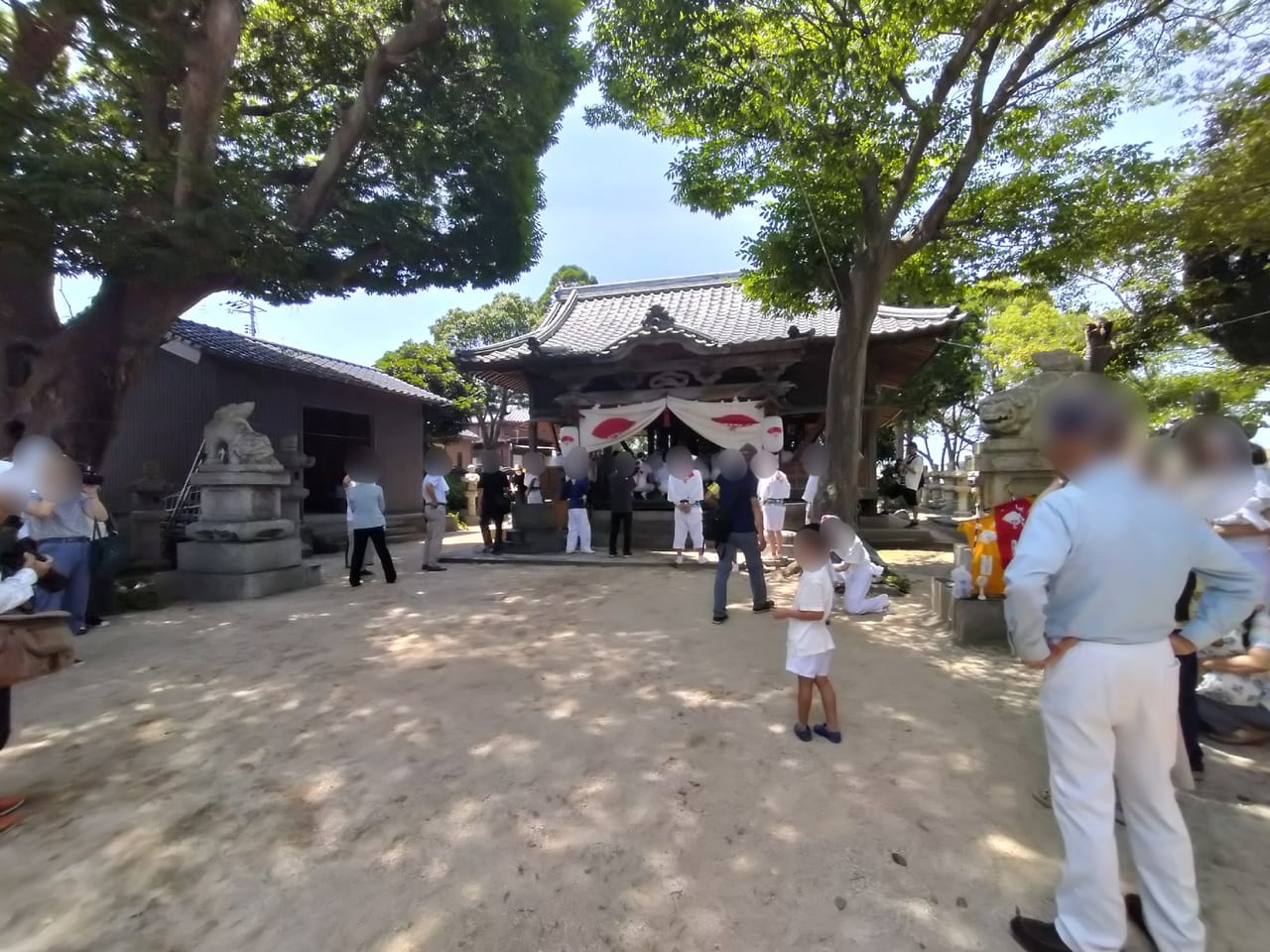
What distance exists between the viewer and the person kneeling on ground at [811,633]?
11.1 feet

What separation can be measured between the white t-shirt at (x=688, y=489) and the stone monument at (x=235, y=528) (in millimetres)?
5124

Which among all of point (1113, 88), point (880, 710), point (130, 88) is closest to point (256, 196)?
point (130, 88)

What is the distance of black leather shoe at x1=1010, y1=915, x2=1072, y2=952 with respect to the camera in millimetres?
1946

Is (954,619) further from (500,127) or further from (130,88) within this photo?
(130,88)

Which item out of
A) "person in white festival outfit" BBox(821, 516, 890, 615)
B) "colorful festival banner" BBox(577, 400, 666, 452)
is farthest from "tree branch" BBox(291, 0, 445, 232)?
"person in white festival outfit" BBox(821, 516, 890, 615)

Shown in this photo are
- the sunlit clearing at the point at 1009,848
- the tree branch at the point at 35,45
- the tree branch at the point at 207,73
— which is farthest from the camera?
the tree branch at the point at 207,73

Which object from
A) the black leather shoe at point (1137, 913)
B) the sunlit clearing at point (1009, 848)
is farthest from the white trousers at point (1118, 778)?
the sunlit clearing at point (1009, 848)

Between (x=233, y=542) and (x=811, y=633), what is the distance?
6.91 m

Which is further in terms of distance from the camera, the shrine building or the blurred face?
the shrine building

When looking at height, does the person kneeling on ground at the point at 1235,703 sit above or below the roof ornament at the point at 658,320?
below

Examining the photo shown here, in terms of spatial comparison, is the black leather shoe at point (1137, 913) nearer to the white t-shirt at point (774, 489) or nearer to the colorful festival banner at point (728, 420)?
the white t-shirt at point (774, 489)

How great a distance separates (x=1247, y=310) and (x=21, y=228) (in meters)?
17.8

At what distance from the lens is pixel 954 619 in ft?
17.5

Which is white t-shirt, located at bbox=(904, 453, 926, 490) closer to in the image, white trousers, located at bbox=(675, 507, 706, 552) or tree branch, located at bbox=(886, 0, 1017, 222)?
white trousers, located at bbox=(675, 507, 706, 552)
